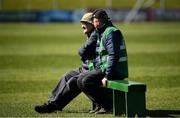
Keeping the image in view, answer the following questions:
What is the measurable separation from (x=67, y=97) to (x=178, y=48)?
17172 mm

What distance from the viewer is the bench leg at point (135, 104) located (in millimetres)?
10469

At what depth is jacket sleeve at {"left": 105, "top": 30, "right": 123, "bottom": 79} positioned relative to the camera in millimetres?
11062

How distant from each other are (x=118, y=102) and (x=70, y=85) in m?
0.91

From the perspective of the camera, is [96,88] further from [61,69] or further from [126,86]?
[61,69]

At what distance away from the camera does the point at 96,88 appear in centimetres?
1145

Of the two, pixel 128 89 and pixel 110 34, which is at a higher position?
pixel 110 34

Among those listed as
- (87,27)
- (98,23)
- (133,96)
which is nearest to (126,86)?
(133,96)

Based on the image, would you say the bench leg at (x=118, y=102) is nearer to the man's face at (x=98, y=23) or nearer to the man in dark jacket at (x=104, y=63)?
the man in dark jacket at (x=104, y=63)

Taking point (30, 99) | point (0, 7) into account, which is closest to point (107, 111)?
point (30, 99)

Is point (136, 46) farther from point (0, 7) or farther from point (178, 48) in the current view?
point (0, 7)

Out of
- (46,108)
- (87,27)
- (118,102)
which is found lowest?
(46,108)

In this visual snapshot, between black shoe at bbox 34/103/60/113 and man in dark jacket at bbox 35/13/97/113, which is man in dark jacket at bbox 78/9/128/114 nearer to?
man in dark jacket at bbox 35/13/97/113

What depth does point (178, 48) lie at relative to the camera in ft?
92.8

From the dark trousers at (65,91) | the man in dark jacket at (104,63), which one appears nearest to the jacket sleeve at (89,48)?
the man in dark jacket at (104,63)
